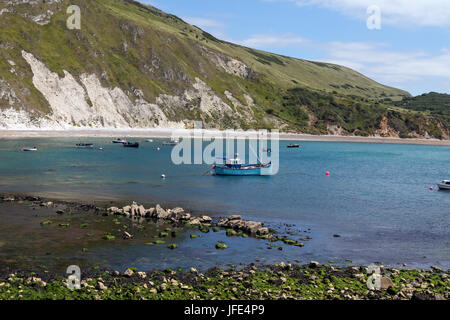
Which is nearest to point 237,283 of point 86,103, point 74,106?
point 74,106

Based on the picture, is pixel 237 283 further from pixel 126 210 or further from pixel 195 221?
pixel 126 210

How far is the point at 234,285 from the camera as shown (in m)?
25.9

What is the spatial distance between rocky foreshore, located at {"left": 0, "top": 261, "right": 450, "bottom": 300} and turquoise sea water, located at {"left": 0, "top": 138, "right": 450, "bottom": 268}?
14.4 ft

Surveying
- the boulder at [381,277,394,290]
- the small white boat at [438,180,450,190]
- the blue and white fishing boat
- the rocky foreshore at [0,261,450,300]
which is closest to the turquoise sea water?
the small white boat at [438,180,450,190]

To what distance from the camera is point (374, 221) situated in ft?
162

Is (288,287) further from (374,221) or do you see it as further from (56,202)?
(56,202)

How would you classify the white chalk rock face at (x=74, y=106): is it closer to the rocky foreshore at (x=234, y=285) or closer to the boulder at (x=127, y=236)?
the boulder at (x=127, y=236)

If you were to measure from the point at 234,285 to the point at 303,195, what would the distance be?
4259cm

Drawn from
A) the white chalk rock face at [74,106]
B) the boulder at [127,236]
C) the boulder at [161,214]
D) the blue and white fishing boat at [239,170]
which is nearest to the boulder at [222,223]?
the boulder at [161,214]

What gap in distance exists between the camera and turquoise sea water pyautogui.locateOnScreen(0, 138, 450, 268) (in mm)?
38219

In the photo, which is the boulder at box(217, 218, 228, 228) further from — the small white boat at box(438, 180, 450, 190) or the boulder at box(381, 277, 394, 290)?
the small white boat at box(438, 180, 450, 190)

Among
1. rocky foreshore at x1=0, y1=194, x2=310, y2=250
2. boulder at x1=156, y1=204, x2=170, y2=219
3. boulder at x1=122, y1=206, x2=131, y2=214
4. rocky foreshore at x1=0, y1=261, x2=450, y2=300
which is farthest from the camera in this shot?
boulder at x1=122, y1=206, x2=131, y2=214
